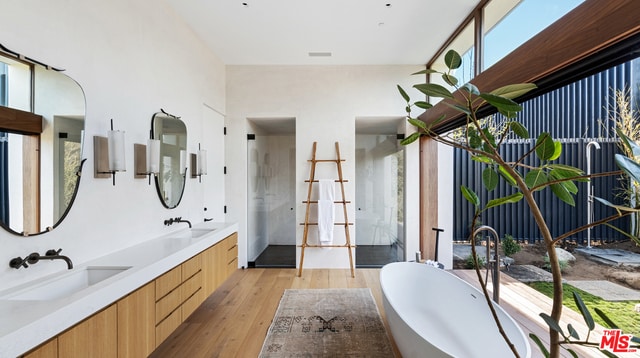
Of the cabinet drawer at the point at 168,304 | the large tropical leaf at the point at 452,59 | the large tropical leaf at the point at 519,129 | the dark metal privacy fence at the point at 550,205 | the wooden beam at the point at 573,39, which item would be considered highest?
the wooden beam at the point at 573,39

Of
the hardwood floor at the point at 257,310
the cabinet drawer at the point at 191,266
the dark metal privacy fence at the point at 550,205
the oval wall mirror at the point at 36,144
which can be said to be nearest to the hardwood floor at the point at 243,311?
the hardwood floor at the point at 257,310

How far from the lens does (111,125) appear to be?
215 cm

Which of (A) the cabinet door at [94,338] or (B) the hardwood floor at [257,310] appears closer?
(A) the cabinet door at [94,338]

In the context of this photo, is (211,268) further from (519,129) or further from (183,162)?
(519,129)

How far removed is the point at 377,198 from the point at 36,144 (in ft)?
12.9

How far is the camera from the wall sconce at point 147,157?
246cm

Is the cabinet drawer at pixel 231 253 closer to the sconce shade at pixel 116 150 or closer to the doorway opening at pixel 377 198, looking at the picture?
the sconce shade at pixel 116 150

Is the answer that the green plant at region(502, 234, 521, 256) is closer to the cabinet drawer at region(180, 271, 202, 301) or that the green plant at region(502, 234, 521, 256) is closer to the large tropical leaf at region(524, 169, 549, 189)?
the large tropical leaf at region(524, 169, 549, 189)

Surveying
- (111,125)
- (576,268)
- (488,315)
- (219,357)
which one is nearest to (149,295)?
(219,357)

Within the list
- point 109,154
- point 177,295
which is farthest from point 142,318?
point 109,154

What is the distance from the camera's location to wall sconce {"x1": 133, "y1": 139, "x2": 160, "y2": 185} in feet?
8.08

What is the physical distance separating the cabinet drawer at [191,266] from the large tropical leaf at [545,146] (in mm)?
2391

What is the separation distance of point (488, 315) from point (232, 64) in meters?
4.49

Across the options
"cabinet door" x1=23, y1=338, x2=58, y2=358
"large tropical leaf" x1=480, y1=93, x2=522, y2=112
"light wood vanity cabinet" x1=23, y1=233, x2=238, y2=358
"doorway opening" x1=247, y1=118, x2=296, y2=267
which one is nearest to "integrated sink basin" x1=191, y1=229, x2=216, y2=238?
"light wood vanity cabinet" x1=23, y1=233, x2=238, y2=358
